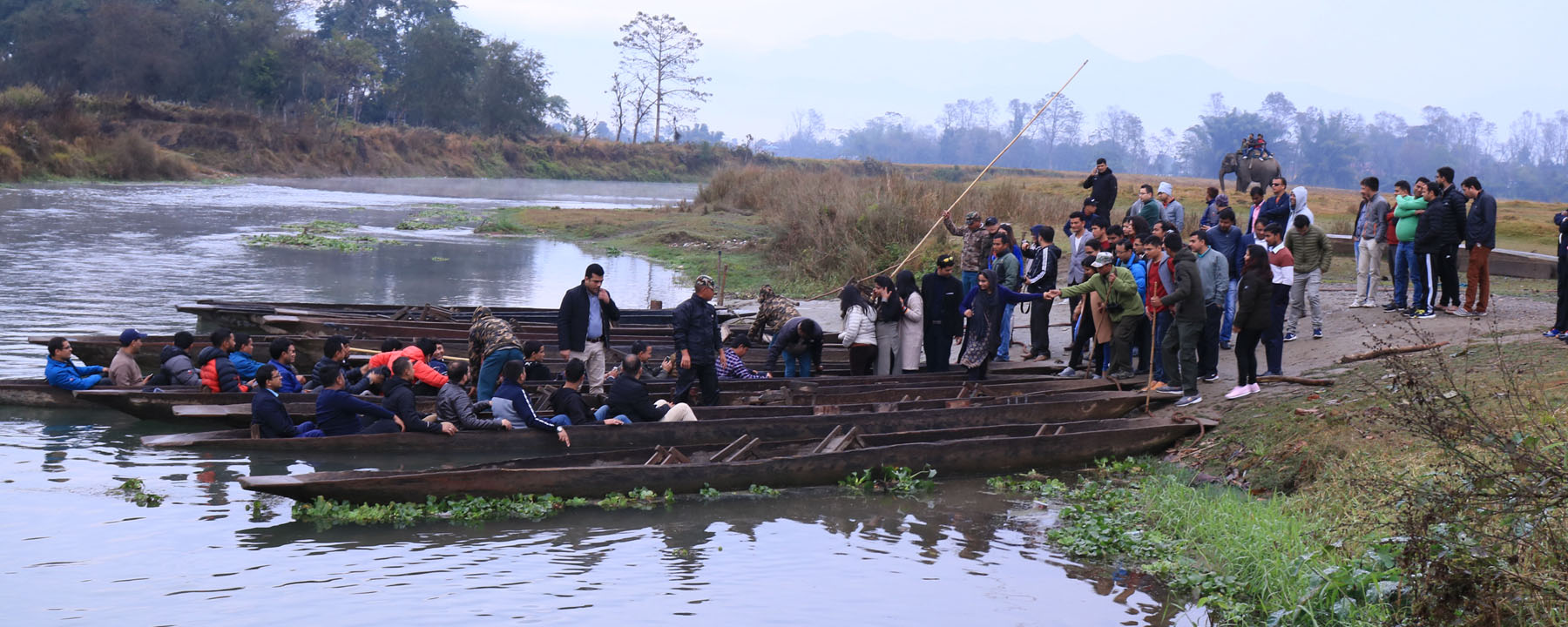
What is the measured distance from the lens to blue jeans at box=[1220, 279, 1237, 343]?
12.3 m

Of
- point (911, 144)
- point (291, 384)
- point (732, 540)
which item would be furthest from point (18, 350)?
point (911, 144)

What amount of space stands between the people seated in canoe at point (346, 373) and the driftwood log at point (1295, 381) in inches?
324

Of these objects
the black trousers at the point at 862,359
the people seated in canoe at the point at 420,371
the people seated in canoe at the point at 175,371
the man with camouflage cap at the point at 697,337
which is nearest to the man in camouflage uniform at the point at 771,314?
the black trousers at the point at 862,359

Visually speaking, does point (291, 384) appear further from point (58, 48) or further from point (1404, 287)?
point (58, 48)

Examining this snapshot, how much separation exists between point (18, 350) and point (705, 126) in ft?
503

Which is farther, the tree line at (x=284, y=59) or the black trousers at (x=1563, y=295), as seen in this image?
the tree line at (x=284, y=59)

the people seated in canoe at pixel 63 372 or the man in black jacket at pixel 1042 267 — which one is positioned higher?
the man in black jacket at pixel 1042 267

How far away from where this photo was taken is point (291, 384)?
1090 centimetres

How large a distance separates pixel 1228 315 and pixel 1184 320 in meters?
2.63

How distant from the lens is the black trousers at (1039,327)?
13.1m

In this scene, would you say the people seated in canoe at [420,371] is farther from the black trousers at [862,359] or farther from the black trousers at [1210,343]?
the black trousers at [1210,343]

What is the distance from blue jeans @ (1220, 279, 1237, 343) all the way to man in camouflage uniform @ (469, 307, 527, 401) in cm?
731

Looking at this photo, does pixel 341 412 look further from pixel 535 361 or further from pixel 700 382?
pixel 700 382

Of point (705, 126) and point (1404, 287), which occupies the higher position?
point (705, 126)
